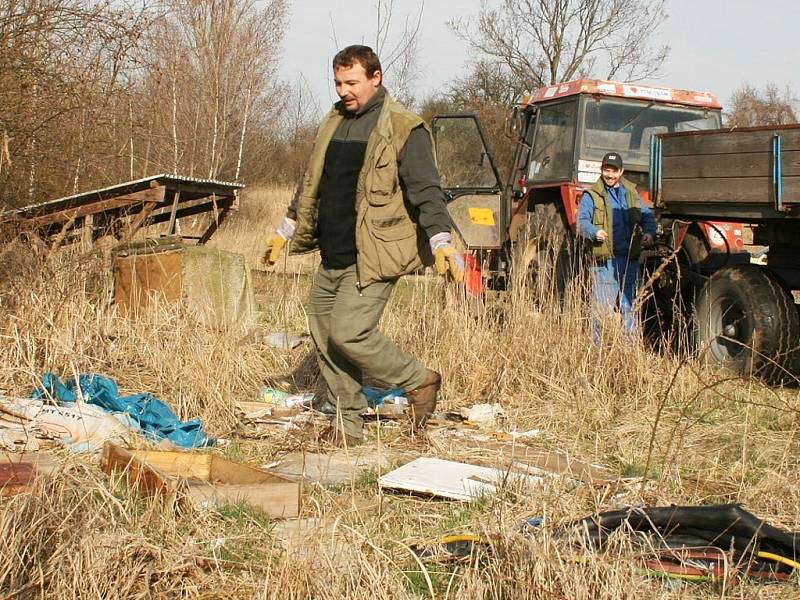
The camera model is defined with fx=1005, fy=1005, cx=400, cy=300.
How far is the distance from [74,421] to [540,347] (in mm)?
2913

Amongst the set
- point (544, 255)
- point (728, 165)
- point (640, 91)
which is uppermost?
point (640, 91)

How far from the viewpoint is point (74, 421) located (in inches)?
179

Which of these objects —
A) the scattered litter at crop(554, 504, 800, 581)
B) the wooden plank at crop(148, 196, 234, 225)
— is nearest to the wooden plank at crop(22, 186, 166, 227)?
the wooden plank at crop(148, 196, 234, 225)

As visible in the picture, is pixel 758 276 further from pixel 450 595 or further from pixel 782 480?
pixel 450 595

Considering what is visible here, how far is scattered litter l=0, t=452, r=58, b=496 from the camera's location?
3207 mm

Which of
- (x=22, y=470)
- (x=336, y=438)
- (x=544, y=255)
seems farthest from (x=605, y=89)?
(x=22, y=470)

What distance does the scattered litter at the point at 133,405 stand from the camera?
15.7 feet

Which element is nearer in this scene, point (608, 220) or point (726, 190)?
point (726, 190)

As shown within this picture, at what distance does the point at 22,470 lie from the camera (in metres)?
3.52

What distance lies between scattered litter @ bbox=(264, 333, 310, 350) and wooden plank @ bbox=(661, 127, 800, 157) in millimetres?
2937

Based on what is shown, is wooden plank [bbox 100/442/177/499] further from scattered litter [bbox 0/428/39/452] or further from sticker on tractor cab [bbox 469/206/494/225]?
sticker on tractor cab [bbox 469/206/494/225]

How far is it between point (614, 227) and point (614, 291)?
50cm

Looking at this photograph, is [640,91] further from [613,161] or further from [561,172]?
[613,161]

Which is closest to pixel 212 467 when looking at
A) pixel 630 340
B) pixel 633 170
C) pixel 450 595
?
pixel 450 595
